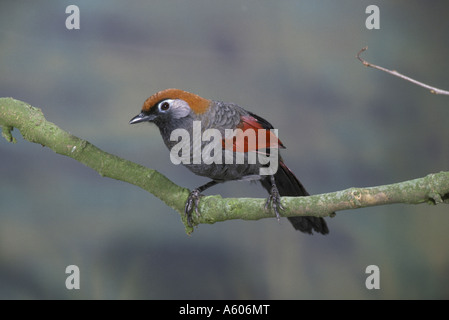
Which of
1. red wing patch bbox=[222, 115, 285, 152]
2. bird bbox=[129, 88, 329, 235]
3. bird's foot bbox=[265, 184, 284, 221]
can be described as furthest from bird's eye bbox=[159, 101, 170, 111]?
bird's foot bbox=[265, 184, 284, 221]

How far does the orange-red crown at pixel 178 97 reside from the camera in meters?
1.43

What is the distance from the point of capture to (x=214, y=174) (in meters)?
1.51

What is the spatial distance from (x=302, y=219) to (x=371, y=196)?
17.3 inches

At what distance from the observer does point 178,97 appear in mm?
1443

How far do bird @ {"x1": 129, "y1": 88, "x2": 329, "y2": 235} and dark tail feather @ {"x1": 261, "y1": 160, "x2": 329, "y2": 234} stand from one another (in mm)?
13

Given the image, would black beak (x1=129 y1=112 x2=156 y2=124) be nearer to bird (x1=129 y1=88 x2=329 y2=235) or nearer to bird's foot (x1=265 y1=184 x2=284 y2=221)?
bird (x1=129 y1=88 x2=329 y2=235)

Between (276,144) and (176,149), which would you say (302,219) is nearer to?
(276,144)

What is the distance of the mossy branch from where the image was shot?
1282 mm

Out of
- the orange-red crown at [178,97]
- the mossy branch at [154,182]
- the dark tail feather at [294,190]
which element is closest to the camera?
the mossy branch at [154,182]

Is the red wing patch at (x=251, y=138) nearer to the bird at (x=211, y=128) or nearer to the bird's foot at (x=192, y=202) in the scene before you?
the bird at (x=211, y=128)

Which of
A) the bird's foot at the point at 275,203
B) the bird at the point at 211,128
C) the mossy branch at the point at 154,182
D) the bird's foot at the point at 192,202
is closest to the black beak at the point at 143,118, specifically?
the bird at the point at 211,128

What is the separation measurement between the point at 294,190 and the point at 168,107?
0.49 m

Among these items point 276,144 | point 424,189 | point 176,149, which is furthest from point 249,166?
point 424,189

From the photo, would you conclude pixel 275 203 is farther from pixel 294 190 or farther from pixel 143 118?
pixel 143 118
